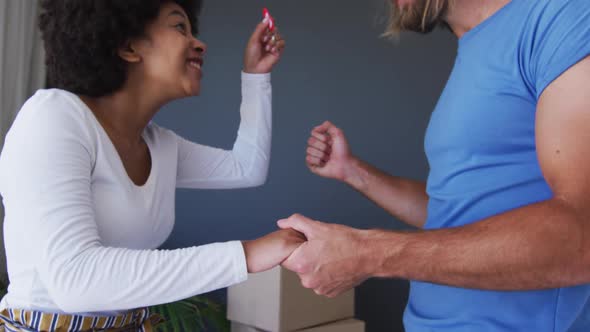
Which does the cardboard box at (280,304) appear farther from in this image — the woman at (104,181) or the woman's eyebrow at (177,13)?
the woman's eyebrow at (177,13)

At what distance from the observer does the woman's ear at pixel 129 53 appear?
143 centimetres

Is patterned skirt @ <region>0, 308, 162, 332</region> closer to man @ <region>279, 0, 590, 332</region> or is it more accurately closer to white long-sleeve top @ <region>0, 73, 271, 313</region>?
white long-sleeve top @ <region>0, 73, 271, 313</region>

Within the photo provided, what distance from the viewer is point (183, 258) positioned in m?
1.17

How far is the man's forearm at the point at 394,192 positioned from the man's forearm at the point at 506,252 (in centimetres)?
59

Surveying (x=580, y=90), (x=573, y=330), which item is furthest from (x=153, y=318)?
(x=580, y=90)

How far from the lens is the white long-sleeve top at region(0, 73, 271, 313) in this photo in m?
1.12

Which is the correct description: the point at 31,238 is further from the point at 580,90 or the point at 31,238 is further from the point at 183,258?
the point at 580,90

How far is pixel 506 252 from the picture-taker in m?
0.94

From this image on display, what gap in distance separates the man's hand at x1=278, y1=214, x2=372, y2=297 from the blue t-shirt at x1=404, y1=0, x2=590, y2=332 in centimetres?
21

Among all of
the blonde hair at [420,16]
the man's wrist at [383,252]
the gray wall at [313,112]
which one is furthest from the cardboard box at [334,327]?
the man's wrist at [383,252]

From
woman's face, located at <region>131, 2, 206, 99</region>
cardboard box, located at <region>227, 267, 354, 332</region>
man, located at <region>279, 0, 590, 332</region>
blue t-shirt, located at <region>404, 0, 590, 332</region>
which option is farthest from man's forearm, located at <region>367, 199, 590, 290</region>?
cardboard box, located at <region>227, 267, 354, 332</region>

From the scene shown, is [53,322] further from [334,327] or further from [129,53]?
[334,327]

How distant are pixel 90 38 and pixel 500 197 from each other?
3.05ft

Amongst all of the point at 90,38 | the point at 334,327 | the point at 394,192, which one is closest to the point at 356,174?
the point at 394,192
